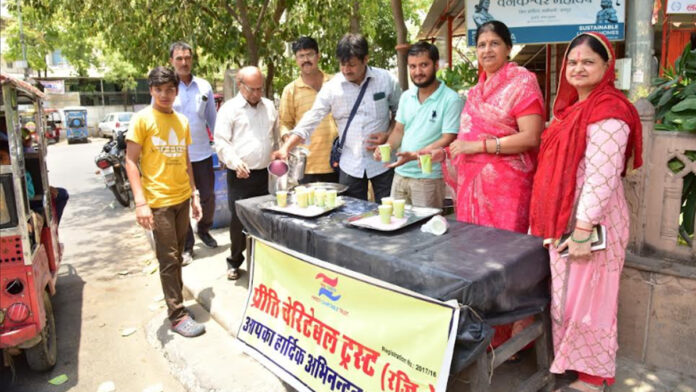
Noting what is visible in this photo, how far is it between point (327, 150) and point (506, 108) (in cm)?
186

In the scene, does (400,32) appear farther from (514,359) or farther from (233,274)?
(514,359)

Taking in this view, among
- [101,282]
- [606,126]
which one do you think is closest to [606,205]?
[606,126]

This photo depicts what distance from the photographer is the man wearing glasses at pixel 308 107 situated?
4.14 meters

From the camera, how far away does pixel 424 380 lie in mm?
2027

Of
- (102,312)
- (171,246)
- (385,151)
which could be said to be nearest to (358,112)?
(385,151)

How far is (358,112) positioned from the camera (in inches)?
146

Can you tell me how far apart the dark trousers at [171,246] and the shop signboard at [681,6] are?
595cm

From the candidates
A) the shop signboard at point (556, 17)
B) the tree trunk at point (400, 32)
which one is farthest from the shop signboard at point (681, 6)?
the tree trunk at point (400, 32)

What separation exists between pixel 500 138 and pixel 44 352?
3.14 metres

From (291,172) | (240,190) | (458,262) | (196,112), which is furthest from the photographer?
(196,112)

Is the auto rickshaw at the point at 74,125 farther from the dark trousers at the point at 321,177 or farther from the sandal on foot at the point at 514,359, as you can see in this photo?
the sandal on foot at the point at 514,359

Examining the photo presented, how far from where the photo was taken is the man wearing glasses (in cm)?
414

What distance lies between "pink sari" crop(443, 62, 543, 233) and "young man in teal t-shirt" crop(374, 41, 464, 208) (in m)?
0.29

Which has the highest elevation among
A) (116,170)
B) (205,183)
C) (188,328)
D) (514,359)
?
(205,183)
